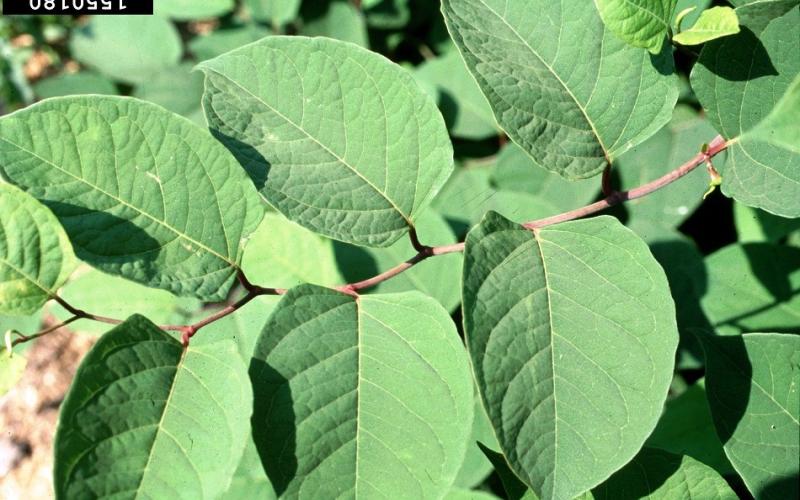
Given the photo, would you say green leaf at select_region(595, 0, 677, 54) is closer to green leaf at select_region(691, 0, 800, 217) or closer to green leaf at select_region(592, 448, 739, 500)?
green leaf at select_region(691, 0, 800, 217)

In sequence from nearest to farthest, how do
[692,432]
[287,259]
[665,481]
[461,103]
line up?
[665,481], [692,432], [287,259], [461,103]

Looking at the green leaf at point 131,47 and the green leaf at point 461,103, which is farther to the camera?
the green leaf at point 131,47

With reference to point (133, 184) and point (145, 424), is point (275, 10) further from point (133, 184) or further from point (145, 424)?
point (145, 424)

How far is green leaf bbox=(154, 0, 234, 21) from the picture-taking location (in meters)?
1.98

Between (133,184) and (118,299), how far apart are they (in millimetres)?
591

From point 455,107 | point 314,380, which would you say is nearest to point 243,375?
point 314,380

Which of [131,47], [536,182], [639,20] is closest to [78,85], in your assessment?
[131,47]

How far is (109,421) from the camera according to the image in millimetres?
834

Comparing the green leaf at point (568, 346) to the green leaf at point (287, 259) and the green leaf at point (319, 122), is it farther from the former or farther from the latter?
the green leaf at point (287, 259)

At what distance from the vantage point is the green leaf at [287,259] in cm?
139

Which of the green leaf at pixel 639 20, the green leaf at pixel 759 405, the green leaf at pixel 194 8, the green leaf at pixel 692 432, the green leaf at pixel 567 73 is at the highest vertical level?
the green leaf at pixel 639 20

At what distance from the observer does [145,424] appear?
848mm

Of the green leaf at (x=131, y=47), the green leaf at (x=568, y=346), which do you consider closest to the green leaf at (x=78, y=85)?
the green leaf at (x=131, y=47)

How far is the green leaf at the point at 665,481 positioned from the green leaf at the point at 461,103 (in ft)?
3.30
